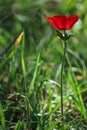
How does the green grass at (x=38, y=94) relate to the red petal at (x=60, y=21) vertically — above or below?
below

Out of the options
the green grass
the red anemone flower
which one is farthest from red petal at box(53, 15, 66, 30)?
the green grass

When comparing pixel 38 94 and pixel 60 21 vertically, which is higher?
pixel 60 21

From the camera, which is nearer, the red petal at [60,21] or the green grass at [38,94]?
the red petal at [60,21]

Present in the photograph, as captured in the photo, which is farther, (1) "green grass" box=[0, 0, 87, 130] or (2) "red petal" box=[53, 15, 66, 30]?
(1) "green grass" box=[0, 0, 87, 130]

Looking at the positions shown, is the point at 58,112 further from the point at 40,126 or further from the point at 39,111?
the point at 40,126

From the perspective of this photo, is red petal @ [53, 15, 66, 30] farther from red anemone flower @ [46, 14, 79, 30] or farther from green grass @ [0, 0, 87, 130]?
green grass @ [0, 0, 87, 130]

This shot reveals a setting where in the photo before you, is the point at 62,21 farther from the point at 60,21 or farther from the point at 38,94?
the point at 38,94

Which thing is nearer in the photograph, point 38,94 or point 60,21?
point 60,21

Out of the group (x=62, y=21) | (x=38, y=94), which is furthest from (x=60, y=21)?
(x=38, y=94)

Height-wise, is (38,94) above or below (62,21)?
below

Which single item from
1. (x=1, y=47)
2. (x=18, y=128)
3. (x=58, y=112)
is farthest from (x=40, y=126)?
(x=1, y=47)

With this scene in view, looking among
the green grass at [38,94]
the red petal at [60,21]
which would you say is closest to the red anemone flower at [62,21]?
the red petal at [60,21]

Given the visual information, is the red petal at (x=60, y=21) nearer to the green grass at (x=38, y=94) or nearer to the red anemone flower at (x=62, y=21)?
the red anemone flower at (x=62, y=21)

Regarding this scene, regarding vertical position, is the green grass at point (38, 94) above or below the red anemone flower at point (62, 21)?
below
